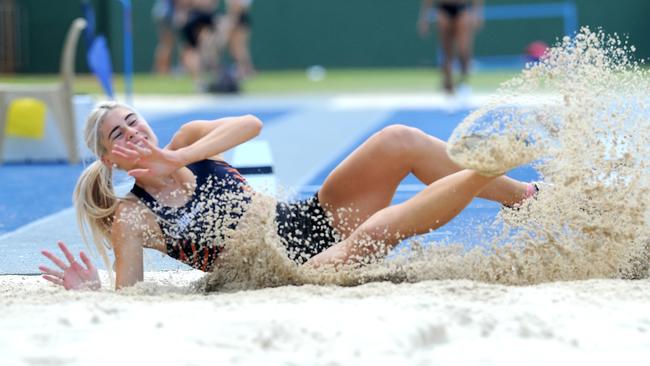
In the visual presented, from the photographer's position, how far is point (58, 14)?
2414 centimetres

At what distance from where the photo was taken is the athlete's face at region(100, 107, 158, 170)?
4.25 meters

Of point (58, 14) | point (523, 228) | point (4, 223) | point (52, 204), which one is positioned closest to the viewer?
point (523, 228)

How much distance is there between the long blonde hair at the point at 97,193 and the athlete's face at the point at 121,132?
0.02 m

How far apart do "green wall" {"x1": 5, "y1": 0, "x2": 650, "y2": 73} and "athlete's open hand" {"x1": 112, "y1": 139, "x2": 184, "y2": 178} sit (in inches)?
781

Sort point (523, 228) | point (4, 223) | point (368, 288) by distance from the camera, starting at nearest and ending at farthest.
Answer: point (368, 288), point (523, 228), point (4, 223)

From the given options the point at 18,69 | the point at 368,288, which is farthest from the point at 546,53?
the point at 18,69

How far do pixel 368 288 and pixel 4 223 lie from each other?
10.4 feet

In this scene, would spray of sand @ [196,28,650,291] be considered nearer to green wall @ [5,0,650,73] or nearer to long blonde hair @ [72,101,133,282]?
long blonde hair @ [72,101,133,282]

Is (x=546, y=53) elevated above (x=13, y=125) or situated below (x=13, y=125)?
above

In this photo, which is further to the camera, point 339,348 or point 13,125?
point 13,125

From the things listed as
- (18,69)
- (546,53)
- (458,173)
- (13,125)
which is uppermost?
(546,53)

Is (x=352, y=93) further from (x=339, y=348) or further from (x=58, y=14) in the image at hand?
(x=339, y=348)

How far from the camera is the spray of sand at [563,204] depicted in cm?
411

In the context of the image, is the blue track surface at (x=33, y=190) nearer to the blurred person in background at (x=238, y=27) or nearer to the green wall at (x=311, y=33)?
the blurred person in background at (x=238, y=27)
